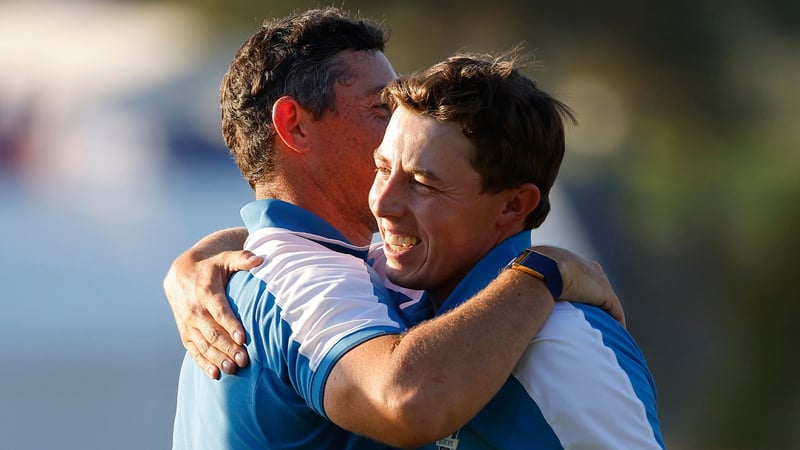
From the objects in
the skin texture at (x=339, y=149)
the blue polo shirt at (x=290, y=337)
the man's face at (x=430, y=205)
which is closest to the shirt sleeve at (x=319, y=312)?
the blue polo shirt at (x=290, y=337)

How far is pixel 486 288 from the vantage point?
6.57 feet

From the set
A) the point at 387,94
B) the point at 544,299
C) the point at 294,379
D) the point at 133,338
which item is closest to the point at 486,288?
the point at 544,299

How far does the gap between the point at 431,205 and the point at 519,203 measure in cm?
19

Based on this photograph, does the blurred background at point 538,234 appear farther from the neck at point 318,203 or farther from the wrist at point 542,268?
the wrist at point 542,268

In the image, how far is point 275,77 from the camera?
2.64 metres

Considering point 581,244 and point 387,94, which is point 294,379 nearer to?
point 387,94

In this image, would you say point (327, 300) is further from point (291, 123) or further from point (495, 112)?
point (291, 123)

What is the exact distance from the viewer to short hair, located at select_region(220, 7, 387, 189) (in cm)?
263

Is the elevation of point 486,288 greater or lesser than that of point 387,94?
lesser

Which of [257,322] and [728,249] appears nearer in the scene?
[257,322]

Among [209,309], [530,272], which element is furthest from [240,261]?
[530,272]

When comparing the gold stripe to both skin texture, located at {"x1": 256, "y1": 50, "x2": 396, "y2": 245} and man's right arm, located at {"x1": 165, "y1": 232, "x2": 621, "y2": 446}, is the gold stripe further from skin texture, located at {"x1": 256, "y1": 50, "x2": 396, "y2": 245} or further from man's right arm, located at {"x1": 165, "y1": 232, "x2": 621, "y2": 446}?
skin texture, located at {"x1": 256, "y1": 50, "x2": 396, "y2": 245}

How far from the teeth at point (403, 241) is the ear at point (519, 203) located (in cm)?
18

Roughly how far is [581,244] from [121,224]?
325cm
